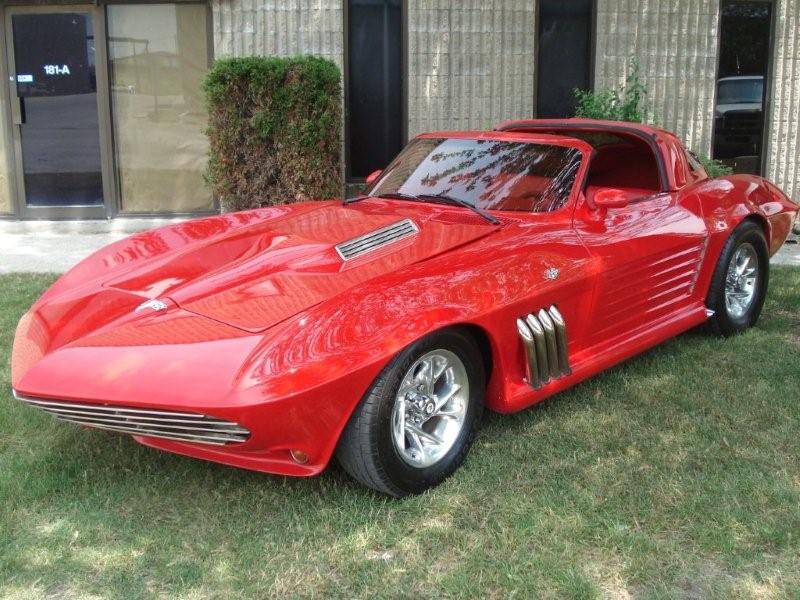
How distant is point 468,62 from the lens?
972cm

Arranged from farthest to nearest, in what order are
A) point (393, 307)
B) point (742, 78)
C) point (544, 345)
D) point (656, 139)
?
point (742, 78), point (656, 139), point (544, 345), point (393, 307)

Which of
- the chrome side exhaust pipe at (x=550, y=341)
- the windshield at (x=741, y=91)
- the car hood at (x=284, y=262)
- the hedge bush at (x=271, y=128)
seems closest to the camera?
the car hood at (x=284, y=262)

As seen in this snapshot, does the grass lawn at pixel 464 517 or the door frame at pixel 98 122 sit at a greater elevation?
the door frame at pixel 98 122

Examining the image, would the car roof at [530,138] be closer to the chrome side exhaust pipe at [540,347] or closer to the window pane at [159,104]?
the chrome side exhaust pipe at [540,347]

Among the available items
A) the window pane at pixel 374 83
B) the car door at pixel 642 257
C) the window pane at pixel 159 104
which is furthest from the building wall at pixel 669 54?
the car door at pixel 642 257

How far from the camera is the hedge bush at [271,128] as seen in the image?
8453 mm

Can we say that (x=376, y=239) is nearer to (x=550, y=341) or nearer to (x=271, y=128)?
(x=550, y=341)

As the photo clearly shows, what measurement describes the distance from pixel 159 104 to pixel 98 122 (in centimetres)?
67

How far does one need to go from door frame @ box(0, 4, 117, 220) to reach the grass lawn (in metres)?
5.82

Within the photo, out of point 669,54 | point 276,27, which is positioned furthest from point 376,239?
point 669,54

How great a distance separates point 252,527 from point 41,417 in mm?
1563

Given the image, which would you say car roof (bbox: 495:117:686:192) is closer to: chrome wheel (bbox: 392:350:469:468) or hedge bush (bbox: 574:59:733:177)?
chrome wheel (bbox: 392:350:469:468)

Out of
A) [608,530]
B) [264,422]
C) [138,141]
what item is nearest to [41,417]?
[264,422]

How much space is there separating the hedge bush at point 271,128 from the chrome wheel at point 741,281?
170 inches
